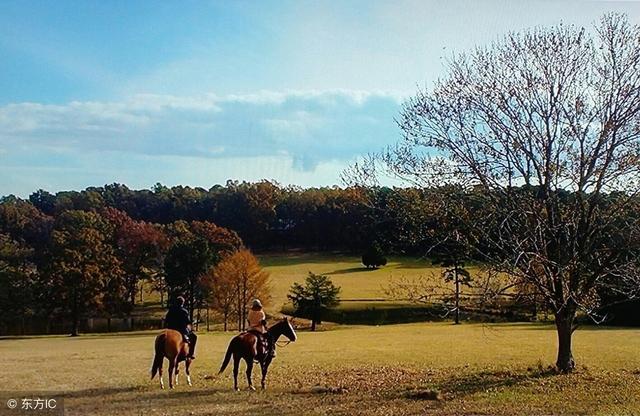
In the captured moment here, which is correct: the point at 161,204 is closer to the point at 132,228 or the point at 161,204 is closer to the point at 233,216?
the point at 233,216

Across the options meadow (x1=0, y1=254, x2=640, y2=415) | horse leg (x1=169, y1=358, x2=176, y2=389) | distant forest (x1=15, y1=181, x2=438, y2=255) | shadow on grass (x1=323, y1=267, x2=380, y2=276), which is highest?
distant forest (x1=15, y1=181, x2=438, y2=255)

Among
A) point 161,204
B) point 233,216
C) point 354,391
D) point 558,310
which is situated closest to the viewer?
Result: point 354,391

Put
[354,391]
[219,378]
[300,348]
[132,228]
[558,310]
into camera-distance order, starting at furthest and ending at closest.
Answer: [132,228] < [300,348] < [219,378] < [558,310] < [354,391]

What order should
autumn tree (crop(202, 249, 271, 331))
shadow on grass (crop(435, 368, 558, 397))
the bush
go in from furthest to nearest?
1. the bush
2. autumn tree (crop(202, 249, 271, 331))
3. shadow on grass (crop(435, 368, 558, 397))

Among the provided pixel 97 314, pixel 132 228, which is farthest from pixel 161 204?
pixel 97 314

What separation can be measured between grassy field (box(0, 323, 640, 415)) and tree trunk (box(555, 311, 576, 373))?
628 millimetres

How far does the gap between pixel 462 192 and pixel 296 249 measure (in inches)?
3437

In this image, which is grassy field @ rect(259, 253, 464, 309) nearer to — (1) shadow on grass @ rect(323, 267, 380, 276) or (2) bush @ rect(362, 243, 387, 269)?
(1) shadow on grass @ rect(323, 267, 380, 276)

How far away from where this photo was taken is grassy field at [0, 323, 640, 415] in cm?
1606

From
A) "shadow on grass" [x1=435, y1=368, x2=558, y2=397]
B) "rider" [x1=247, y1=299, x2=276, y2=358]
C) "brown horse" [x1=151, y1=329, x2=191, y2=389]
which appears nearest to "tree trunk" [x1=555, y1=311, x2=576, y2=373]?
"shadow on grass" [x1=435, y1=368, x2=558, y2=397]

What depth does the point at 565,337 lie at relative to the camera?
20.6m

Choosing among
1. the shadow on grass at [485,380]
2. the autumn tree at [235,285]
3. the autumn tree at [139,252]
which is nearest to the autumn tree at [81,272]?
the autumn tree at [139,252]

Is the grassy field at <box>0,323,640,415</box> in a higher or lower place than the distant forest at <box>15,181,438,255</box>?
lower

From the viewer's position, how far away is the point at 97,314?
65.3 m
